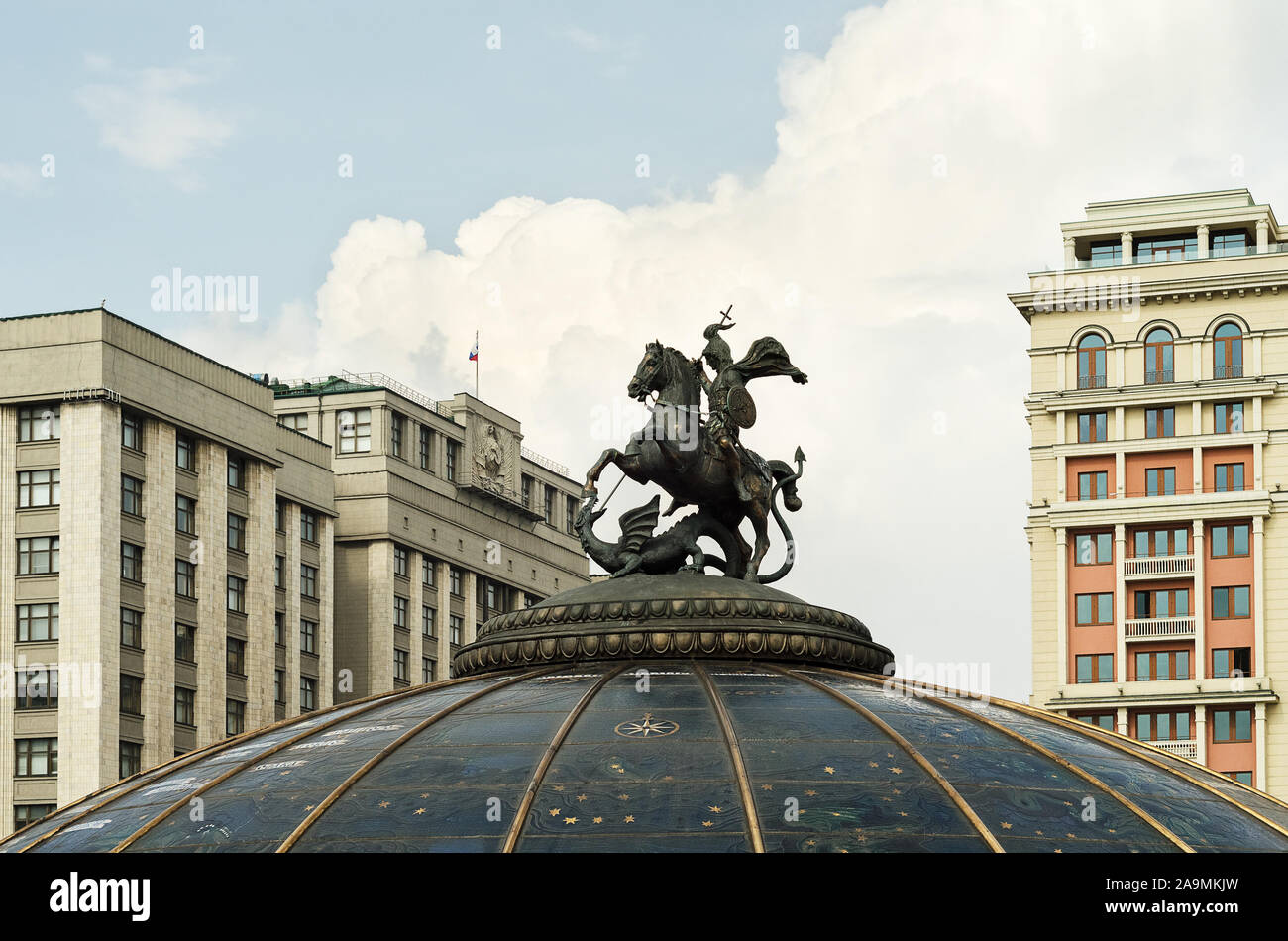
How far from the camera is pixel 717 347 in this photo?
29156mm

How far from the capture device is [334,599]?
145375 millimetres

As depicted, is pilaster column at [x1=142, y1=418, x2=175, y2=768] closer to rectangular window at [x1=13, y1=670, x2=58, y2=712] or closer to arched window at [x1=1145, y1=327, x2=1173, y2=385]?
rectangular window at [x1=13, y1=670, x2=58, y2=712]

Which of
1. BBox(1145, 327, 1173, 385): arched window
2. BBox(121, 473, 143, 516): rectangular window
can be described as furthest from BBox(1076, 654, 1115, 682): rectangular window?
BBox(121, 473, 143, 516): rectangular window

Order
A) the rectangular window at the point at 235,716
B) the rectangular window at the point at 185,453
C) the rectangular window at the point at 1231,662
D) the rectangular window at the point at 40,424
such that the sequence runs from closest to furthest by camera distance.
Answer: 1. the rectangular window at the point at 40,424
2. the rectangular window at the point at 1231,662
3. the rectangular window at the point at 185,453
4. the rectangular window at the point at 235,716

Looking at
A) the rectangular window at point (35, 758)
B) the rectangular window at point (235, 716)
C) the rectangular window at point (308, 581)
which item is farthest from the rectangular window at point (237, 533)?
the rectangular window at point (35, 758)

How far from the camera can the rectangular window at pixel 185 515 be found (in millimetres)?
119312

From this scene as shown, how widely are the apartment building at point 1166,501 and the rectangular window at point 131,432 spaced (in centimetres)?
4208

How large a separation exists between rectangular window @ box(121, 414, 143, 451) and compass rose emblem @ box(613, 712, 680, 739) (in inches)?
3704

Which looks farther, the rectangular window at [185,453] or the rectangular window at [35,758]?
the rectangular window at [185,453]

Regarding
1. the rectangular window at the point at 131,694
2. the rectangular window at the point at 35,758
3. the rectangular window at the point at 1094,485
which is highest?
the rectangular window at the point at 1094,485

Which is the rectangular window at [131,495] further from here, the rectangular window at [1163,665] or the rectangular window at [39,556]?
the rectangular window at [1163,665]

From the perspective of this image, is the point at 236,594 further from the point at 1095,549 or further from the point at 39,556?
the point at 1095,549

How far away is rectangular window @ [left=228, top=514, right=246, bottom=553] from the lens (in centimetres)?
12575

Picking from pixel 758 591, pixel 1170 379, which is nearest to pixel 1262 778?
pixel 1170 379
